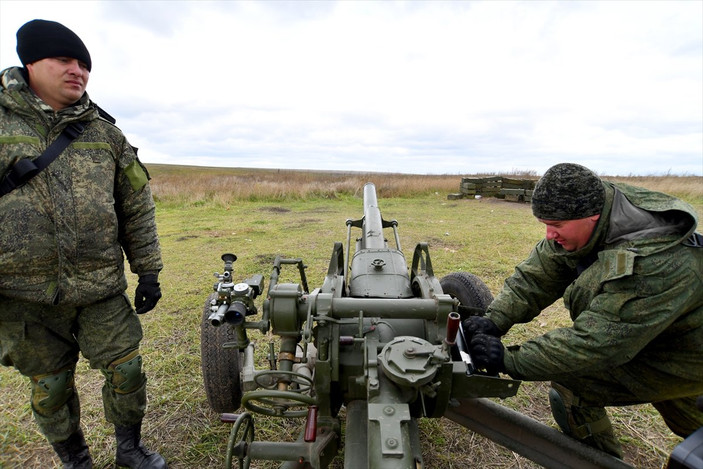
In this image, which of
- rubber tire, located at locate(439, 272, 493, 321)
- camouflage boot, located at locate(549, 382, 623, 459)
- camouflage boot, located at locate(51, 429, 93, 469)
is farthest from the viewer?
rubber tire, located at locate(439, 272, 493, 321)

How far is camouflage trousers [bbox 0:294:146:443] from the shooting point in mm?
2221

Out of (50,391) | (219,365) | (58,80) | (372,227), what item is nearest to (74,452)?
(50,391)

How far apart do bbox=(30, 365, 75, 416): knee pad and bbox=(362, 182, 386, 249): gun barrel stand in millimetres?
2282

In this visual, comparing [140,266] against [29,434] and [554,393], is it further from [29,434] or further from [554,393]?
[554,393]

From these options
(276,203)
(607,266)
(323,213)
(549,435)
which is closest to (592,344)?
(607,266)

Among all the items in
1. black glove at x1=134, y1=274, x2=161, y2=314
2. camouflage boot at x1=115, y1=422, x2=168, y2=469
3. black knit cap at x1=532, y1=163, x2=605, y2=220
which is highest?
black knit cap at x1=532, y1=163, x2=605, y2=220

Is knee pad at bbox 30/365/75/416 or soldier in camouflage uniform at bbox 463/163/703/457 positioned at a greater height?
soldier in camouflage uniform at bbox 463/163/703/457

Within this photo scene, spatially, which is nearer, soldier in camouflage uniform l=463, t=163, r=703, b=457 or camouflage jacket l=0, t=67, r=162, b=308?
soldier in camouflage uniform l=463, t=163, r=703, b=457

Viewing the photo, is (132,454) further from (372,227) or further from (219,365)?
(372,227)

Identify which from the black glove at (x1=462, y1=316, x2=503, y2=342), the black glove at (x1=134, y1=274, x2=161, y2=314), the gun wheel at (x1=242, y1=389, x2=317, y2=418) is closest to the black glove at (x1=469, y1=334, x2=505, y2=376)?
the black glove at (x1=462, y1=316, x2=503, y2=342)

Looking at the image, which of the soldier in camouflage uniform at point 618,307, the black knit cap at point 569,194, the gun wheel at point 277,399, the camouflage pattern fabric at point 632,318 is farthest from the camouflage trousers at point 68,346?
the black knit cap at point 569,194

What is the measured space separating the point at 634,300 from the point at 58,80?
9.93 ft

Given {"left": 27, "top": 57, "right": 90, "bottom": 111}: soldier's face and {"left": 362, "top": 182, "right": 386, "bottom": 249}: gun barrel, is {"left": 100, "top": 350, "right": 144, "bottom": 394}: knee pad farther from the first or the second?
{"left": 362, "top": 182, "right": 386, "bottom": 249}: gun barrel

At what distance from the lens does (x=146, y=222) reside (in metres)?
2.57
